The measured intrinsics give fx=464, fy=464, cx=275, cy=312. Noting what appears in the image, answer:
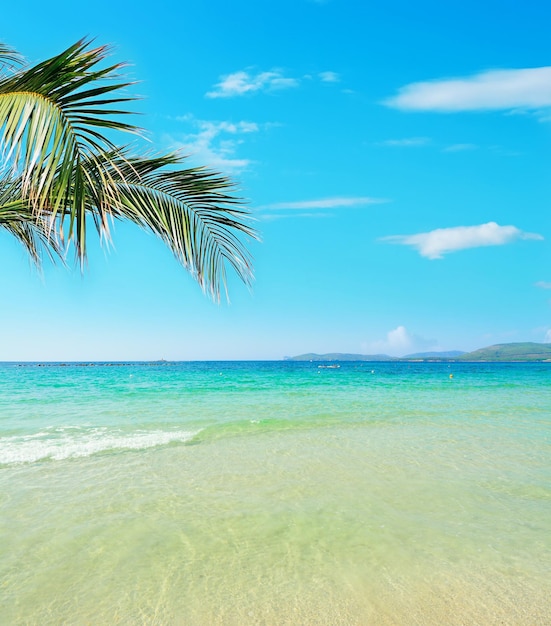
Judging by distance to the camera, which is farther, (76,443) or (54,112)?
(76,443)

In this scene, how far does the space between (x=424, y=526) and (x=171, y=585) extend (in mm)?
2874

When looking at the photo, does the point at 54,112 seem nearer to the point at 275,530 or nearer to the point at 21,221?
the point at 21,221

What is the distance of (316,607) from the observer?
11.8 feet

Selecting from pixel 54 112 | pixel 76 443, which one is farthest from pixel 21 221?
pixel 76 443

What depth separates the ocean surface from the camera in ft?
11.9

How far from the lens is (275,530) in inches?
203

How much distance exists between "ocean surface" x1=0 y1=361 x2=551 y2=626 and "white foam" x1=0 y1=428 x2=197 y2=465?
61 mm

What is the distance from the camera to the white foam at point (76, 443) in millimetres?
8781

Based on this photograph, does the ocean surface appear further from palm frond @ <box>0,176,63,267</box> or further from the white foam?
palm frond @ <box>0,176,63,267</box>

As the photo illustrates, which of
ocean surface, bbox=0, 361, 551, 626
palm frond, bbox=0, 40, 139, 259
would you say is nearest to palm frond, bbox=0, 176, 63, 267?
palm frond, bbox=0, 40, 139, 259

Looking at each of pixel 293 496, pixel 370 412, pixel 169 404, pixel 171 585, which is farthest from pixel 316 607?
pixel 169 404

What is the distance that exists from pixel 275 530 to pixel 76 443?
6.52 meters

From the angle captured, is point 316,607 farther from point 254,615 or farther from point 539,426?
point 539,426

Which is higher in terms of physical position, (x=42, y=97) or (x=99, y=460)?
(x=42, y=97)
